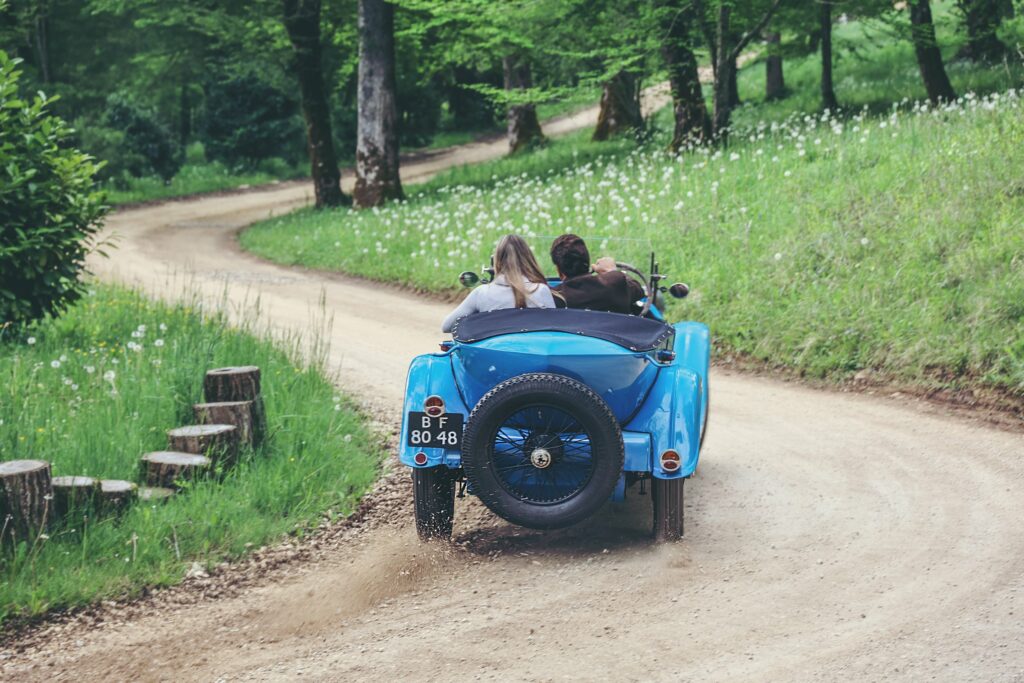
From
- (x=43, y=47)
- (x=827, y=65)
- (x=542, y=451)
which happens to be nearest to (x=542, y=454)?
(x=542, y=451)

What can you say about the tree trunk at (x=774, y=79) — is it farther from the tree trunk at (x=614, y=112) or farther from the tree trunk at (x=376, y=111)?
the tree trunk at (x=376, y=111)

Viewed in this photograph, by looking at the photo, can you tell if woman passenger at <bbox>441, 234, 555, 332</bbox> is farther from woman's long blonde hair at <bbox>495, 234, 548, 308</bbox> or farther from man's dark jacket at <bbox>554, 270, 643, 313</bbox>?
man's dark jacket at <bbox>554, 270, 643, 313</bbox>

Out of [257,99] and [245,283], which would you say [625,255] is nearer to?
[245,283]

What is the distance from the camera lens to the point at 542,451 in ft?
17.9

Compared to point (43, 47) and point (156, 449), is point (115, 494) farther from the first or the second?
point (43, 47)

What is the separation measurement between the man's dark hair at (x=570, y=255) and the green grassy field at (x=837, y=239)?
1428 mm

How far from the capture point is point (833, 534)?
5887mm

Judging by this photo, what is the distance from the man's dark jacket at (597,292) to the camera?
6.50 meters

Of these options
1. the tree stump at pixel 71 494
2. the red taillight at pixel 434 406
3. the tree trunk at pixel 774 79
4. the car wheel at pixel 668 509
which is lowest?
the car wheel at pixel 668 509

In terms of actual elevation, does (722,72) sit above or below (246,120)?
below

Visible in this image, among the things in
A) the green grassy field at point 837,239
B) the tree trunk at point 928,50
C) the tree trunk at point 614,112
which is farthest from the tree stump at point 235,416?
the tree trunk at point 614,112

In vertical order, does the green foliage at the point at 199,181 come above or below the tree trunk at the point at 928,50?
below

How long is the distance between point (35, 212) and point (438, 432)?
600cm

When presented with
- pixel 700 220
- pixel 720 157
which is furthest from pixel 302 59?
pixel 700 220
